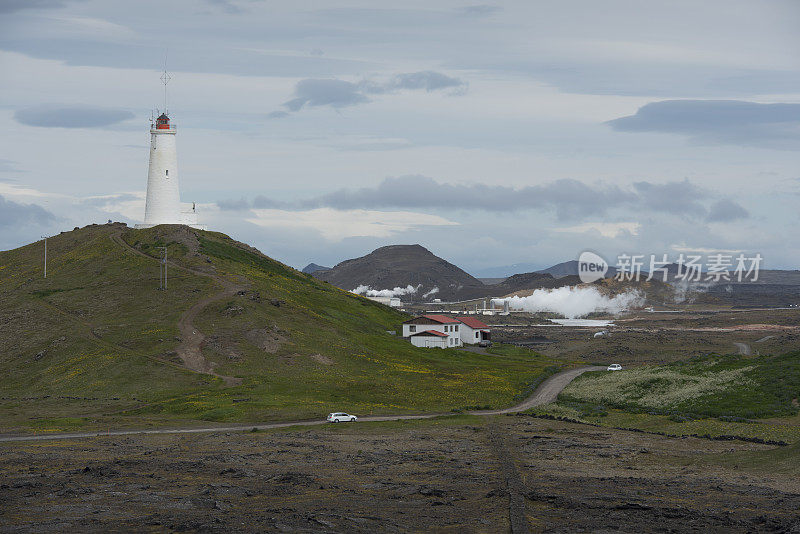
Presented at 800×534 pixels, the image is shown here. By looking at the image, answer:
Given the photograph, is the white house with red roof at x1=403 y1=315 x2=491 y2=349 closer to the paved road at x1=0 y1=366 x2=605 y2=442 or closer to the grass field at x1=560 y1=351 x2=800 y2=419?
the grass field at x1=560 y1=351 x2=800 y2=419

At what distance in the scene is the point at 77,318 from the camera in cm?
11981

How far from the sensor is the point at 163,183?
155m

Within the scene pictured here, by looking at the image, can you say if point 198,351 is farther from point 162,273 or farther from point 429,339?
point 429,339

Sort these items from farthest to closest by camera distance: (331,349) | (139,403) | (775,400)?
(331,349) < (139,403) < (775,400)

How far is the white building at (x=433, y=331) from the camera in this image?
14350cm

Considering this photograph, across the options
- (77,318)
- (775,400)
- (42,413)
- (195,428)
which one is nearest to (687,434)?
(775,400)

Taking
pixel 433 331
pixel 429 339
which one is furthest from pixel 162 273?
pixel 433 331

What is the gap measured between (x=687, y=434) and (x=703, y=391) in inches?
830

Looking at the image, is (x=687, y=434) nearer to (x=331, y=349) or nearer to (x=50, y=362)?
(x=331, y=349)

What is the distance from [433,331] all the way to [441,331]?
3956 mm

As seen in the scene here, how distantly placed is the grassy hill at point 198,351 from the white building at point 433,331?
391 cm

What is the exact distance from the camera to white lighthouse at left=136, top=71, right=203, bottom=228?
5915 inches

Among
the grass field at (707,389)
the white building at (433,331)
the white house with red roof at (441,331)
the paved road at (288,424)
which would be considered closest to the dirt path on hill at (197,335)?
the paved road at (288,424)

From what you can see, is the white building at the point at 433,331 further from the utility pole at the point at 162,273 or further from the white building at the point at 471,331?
the utility pole at the point at 162,273
